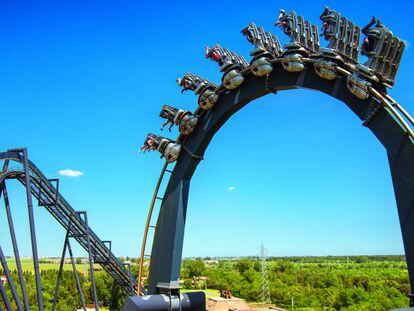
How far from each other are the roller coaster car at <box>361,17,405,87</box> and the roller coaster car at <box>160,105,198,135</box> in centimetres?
389

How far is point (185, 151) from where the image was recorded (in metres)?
9.31

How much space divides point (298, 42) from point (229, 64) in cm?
171

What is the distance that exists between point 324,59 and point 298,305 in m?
51.4

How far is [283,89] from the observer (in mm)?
7699

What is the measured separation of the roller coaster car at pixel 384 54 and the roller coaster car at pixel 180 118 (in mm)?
3895

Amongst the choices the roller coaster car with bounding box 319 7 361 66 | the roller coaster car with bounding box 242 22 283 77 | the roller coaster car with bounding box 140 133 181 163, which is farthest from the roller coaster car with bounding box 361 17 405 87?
the roller coaster car with bounding box 140 133 181 163

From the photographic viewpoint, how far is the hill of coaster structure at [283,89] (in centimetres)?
595

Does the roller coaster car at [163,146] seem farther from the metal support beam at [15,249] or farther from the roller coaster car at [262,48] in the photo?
the metal support beam at [15,249]

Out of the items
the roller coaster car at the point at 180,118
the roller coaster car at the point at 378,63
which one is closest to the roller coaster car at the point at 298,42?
the roller coaster car at the point at 378,63

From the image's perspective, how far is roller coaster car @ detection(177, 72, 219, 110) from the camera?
28.6 ft

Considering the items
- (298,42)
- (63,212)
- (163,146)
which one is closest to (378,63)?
(298,42)

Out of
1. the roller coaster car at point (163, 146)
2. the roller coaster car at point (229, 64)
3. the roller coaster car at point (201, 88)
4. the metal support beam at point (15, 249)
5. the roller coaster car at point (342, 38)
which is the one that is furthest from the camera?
the metal support beam at point (15, 249)

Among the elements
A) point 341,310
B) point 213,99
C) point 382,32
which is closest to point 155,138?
point 213,99

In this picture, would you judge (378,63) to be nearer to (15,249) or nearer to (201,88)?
(201,88)
